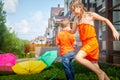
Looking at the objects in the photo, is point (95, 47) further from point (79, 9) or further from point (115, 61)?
point (115, 61)

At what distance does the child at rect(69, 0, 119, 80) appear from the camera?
18.1 ft

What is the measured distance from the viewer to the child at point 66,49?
7137 millimetres

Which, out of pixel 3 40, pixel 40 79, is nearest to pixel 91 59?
pixel 40 79

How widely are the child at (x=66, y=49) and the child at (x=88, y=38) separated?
1.27m

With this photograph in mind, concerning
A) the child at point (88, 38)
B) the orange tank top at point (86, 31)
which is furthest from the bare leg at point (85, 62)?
the orange tank top at point (86, 31)

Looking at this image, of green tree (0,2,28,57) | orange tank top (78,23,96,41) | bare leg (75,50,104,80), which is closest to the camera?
bare leg (75,50,104,80)

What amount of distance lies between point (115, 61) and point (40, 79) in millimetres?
6253

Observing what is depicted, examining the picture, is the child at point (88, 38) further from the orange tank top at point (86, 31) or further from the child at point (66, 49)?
the child at point (66, 49)

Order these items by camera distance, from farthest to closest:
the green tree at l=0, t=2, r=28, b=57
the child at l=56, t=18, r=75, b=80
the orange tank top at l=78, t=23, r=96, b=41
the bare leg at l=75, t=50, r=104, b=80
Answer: the green tree at l=0, t=2, r=28, b=57 < the child at l=56, t=18, r=75, b=80 < the orange tank top at l=78, t=23, r=96, b=41 < the bare leg at l=75, t=50, r=104, b=80

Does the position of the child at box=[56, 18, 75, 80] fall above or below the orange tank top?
below

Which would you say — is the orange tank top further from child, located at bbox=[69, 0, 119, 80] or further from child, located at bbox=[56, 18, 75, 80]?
child, located at bbox=[56, 18, 75, 80]

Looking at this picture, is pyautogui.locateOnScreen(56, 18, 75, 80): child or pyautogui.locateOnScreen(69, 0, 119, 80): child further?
pyautogui.locateOnScreen(56, 18, 75, 80): child

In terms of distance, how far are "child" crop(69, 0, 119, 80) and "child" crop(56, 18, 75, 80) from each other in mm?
1267

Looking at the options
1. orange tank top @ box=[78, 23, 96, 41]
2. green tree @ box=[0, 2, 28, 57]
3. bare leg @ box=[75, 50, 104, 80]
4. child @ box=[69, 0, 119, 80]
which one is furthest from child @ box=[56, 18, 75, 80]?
green tree @ box=[0, 2, 28, 57]
